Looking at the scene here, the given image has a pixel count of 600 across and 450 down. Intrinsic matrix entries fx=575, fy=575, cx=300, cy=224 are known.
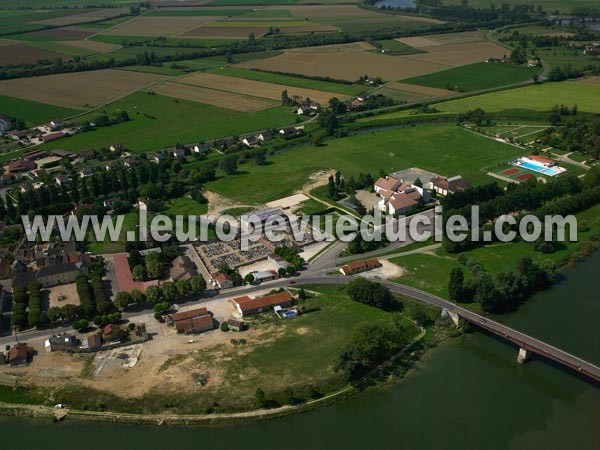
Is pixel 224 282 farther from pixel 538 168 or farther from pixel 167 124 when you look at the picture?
pixel 167 124

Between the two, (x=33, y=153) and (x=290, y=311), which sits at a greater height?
(x=33, y=153)

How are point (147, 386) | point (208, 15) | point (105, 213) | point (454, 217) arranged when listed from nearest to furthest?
point (147, 386)
point (454, 217)
point (105, 213)
point (208, 15)

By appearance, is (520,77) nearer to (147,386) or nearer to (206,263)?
(206,263)

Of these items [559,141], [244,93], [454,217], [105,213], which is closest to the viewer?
[454,217]

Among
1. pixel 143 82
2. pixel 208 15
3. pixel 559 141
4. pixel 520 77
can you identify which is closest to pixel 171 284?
pixel 559 141

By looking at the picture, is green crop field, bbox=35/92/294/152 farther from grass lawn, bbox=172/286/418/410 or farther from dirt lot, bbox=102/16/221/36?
dirt lot, bbox=102/16/221/36

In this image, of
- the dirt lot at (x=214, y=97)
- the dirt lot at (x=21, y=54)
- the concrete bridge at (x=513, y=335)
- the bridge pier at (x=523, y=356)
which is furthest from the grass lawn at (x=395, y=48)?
the bridge pier at (x=523, y=356)
